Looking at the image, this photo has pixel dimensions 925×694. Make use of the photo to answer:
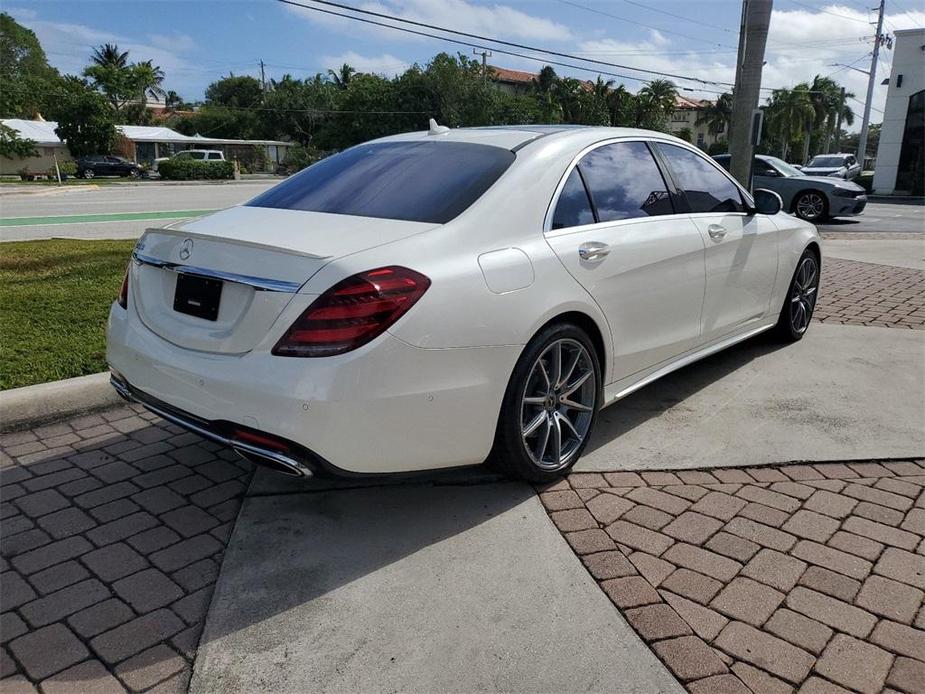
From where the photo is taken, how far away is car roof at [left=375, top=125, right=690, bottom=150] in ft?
12.1

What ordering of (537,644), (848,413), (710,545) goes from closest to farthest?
1. (537,644)
2. (710,545)
3. (848,413)

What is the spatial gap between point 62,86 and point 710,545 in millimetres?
54329

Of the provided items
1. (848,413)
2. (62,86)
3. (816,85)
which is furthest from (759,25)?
(816,85)

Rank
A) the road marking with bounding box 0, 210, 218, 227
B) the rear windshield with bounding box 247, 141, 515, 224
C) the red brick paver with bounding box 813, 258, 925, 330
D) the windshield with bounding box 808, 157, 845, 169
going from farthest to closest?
the windshield with bounding box 808, 157, 845, 169 < the road marking with bounding box 0, 210, 218, 227 < the red brick paver with bounding box 813, 258, 925, 330 < the rear windshield with bounding box 247, 141, 515, 224

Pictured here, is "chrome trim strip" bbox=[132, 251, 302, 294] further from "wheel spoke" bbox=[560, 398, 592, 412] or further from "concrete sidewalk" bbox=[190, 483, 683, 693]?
"wheel spoke" bbox=[560, 398, 592, 412]

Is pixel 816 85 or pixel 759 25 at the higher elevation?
pixel 816 85

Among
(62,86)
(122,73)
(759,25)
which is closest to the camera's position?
(759,25)

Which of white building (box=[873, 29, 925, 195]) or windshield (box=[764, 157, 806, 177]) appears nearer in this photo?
windshield (box=[764, 157, 806, 177])

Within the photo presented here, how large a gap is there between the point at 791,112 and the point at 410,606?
73.0 meters

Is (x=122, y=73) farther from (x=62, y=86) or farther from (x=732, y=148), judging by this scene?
(x=732, y=148)

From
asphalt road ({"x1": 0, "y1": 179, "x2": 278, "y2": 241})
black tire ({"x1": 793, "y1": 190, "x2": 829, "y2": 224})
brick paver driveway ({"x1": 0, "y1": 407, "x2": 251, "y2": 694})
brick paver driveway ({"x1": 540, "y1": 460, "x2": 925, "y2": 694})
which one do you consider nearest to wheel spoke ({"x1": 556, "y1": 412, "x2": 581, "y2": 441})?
brick paver driveway ({"x1": 540, "y1": 460, "x2": 925, "y2": 694})

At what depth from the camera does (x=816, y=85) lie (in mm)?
69812

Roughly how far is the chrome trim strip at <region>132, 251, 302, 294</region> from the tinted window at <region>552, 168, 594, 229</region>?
1288 millimetres

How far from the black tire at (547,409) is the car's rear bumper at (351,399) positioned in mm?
95
